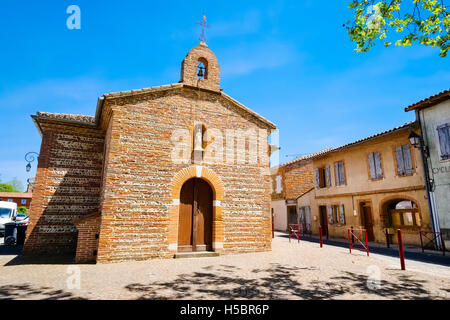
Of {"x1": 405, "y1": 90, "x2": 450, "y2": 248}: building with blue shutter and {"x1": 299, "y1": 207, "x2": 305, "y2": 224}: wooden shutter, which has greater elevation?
{"x1": 405, "y1": 90, "x2": 450, "y2": 248}: building with blue shutter

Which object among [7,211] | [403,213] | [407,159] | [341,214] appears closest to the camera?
[407,159]

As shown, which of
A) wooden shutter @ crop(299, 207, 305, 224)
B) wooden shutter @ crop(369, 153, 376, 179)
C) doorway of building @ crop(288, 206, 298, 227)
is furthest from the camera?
doorway of building @ crop(288, 206, 298, 227)

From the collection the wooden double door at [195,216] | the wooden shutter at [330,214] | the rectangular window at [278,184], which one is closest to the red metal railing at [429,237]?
the wooden shutter at [330,214]

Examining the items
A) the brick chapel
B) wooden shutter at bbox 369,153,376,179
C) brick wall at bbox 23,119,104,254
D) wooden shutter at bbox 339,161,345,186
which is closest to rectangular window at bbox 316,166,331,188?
wooden shutter at bbox 339,161,345,186

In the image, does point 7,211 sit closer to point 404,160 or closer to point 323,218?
point 323,218

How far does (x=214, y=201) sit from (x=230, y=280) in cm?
365

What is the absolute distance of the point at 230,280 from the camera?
18.2 feet

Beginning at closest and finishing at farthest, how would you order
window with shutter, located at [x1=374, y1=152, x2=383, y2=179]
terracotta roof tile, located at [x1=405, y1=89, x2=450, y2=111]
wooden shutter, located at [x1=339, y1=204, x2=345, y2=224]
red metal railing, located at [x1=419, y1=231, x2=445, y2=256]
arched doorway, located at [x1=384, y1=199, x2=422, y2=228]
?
→ terracotta roof tile, located at [x1=405, y1=89, x2=450, y2=111]
red metal railing, located at [x1=419, y1=231, x2=445, y2=256]
arched doorway, located at [x1=384, y1=199, x2=422, y2=228]
window with shutter, located at [x1=374, y1=152, x2=383, y2=179]
wooden shutter, located at [x1=339, y1=204, x2=345, y2=224]

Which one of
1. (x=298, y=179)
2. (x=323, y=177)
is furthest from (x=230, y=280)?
(x=298, y=179)

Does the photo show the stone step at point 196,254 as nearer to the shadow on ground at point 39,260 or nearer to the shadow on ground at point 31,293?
the shadow on ground at point 39,260

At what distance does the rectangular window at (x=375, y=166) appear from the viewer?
1300 cm

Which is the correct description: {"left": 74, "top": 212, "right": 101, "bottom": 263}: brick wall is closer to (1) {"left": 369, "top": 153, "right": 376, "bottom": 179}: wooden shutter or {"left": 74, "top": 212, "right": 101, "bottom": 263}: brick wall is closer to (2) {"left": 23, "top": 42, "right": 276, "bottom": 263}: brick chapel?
(2) {"left": 23, "top": 42, "right": 276, "bottom": 263}: brick chapel

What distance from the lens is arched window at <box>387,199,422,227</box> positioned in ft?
38.1

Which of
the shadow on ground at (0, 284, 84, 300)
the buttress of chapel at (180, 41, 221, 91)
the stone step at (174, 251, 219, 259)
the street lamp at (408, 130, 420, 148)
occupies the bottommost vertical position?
the shadow on ground at (0, 284, 84, 300)
